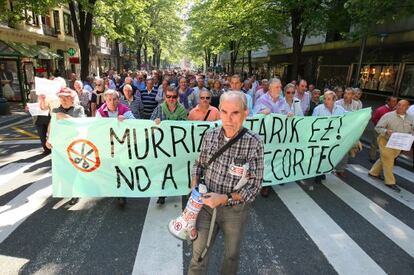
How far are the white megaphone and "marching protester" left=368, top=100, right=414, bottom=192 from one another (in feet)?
16.7

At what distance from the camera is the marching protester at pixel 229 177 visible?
2324mm

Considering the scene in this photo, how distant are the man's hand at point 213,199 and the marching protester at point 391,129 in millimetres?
4992

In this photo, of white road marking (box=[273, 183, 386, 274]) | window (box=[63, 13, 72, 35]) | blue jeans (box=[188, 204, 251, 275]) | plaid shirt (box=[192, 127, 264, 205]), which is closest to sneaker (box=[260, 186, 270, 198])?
white road marking (box=[273, 183, 386, 274])

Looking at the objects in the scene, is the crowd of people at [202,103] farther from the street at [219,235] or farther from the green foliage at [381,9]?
the green foliage at [381,9]

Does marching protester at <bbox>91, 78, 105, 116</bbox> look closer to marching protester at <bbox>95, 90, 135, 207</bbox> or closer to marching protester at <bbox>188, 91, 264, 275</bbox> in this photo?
marching protester at <bbox>95, 90, 135, 207</bbox>

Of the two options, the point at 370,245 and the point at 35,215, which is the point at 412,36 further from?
the point at 35,215

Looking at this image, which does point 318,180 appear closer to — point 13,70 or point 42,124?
point 42,124

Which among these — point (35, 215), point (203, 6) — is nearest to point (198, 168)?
point (35, 215)

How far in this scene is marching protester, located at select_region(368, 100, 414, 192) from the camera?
5.80 meters

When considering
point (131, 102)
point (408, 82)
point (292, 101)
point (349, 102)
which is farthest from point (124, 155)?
point (408, 82)

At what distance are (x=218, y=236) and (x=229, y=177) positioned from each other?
6.41 ft

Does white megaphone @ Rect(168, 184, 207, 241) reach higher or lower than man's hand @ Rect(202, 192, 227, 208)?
lower

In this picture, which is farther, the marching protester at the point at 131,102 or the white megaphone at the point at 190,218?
the marching protester at the point at 131,102

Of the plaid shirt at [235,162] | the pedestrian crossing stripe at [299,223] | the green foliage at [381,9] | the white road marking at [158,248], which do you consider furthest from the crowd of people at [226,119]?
the green foliage at [381,9]
